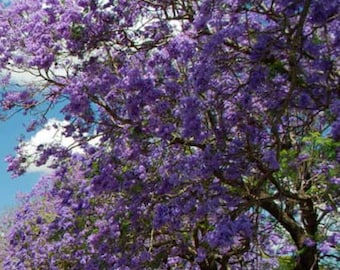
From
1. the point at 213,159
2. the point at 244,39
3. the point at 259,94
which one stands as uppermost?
the point at 244,39

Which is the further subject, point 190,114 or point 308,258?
point 308,258

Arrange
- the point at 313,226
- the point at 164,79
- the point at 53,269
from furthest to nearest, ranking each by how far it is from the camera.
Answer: the point at 53,269, the point at 313,226, the point at 164,79

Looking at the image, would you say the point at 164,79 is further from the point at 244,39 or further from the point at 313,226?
the point at 313,226

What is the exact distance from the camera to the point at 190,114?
6809 mm

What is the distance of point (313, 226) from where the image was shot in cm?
1072

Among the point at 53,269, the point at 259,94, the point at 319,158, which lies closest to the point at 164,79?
the point at 259,94

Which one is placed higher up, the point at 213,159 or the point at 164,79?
the point at 164,79

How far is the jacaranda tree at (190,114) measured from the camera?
→ 23.0 feet

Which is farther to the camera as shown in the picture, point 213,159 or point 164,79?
point 164,79

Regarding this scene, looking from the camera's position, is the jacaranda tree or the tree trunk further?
the tree trunk

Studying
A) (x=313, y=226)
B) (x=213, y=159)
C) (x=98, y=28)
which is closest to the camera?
(x=213, y=159)

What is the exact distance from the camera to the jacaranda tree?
7.02 metres

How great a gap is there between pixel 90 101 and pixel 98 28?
926 millimetres

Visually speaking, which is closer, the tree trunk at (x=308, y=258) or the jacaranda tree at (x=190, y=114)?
the jacaranda tree at (x=190, y=114)
